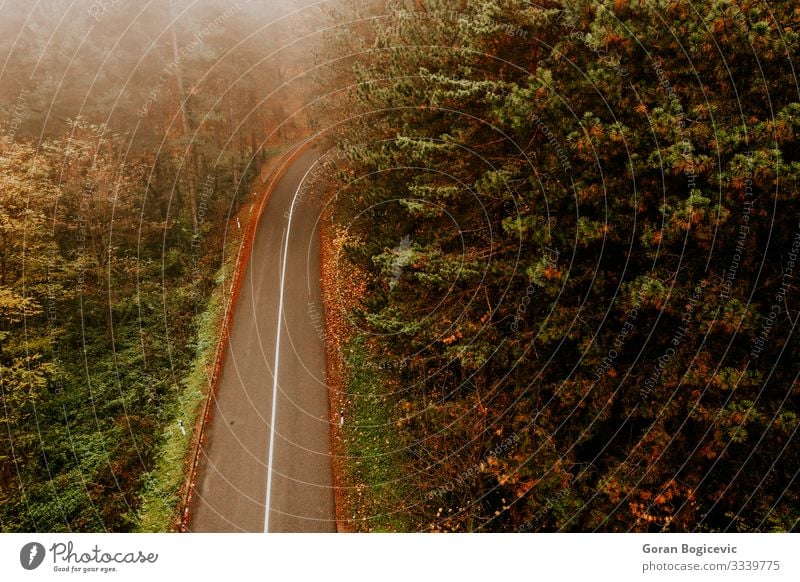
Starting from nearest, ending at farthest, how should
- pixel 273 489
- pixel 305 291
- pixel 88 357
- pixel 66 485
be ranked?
pixel 273 489
pixel 66 485
pixel 88 357
pixel 305 291

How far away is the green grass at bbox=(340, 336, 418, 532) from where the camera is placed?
14.2m

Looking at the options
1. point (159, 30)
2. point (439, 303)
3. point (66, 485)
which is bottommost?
point (66, 485)

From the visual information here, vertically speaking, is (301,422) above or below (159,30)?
below

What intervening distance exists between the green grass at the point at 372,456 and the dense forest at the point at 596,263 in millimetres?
142

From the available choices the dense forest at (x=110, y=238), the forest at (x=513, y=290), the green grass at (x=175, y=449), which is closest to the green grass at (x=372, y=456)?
the forest at (x=513, y=290)

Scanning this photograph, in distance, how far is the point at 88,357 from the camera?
21.4 metres

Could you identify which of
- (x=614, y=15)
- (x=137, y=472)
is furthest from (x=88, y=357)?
(x=614, y=15)

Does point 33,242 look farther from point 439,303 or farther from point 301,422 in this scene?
point 439,303

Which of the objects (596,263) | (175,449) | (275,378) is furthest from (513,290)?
(175,449)

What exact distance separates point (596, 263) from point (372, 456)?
9.73 meters

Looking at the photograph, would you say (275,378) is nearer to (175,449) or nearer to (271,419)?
(271,419)

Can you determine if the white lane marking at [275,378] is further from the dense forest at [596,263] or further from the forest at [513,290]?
the dense forest at [596,263]

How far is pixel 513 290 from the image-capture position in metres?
12.0
